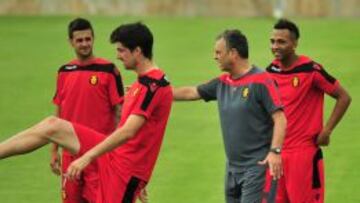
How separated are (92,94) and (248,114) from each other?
171cm

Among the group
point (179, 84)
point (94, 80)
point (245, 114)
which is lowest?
point (179, 84)

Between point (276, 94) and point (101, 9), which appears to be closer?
point (276, 94)

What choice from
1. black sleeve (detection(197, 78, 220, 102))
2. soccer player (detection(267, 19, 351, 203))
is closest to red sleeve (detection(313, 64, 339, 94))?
soccer player (detection(267, 19, 351, 203))

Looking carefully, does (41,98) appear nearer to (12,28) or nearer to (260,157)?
(12,28)

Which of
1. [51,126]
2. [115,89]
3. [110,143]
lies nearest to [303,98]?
[115,89]

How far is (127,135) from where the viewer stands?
823cm

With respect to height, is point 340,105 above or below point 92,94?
below

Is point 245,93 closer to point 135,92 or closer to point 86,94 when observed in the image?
point 135,92

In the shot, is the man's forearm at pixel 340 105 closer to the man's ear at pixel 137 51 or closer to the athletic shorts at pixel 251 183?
the athletic shorts at pixel 251 183

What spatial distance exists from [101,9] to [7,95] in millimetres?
10505

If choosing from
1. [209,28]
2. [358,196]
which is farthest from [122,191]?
[209,28]

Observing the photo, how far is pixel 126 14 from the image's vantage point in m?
28.7

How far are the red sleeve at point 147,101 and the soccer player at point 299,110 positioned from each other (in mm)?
1552

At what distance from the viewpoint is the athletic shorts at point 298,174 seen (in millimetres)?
9688
